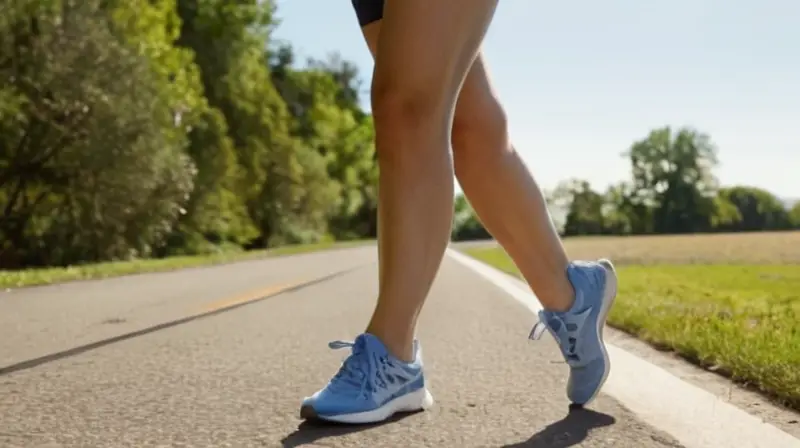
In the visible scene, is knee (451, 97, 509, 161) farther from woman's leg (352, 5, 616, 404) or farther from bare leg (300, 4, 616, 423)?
bare leg (300, 4, 616, 423)

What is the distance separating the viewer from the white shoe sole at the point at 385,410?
2.30 metres

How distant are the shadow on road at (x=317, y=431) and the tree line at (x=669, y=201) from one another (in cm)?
9239

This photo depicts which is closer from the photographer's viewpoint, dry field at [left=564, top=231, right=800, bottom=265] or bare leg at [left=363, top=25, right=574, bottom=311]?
bare leg at [left=363, top=25, right=574, bottom=311]

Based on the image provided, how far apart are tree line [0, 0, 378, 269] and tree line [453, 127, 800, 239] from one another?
195ft

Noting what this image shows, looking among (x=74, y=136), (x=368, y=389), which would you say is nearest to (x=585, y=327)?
(x=368, y=389)

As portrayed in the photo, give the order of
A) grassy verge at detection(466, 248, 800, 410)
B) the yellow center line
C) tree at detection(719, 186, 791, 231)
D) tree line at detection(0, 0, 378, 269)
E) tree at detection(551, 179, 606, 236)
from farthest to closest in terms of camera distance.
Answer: tree at detection(551, 179, 606, 236) → tree at detection(719, 186, 791, 231) → tree line at detection(0, 0, 378, 269) → the yellow center line → grassy verge at detection(466, 248, 800, 410)

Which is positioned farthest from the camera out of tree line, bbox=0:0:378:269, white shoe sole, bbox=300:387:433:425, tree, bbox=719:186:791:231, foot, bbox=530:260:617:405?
tree, bbox=719:186:791:231

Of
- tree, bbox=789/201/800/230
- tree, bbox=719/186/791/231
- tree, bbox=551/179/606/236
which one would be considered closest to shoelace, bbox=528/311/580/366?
tree, bbox=789/201/800/230

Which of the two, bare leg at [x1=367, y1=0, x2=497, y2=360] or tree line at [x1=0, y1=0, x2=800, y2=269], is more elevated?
tree line at [x1=0, y1=0, x2=800, y2=269]

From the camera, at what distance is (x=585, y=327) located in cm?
263

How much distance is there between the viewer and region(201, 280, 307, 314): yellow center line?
251 inches

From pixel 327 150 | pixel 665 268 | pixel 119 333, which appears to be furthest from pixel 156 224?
pixel 327 150

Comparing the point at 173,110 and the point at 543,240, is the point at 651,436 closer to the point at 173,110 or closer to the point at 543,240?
the point at 543,240

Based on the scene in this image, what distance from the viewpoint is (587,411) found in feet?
8.21
